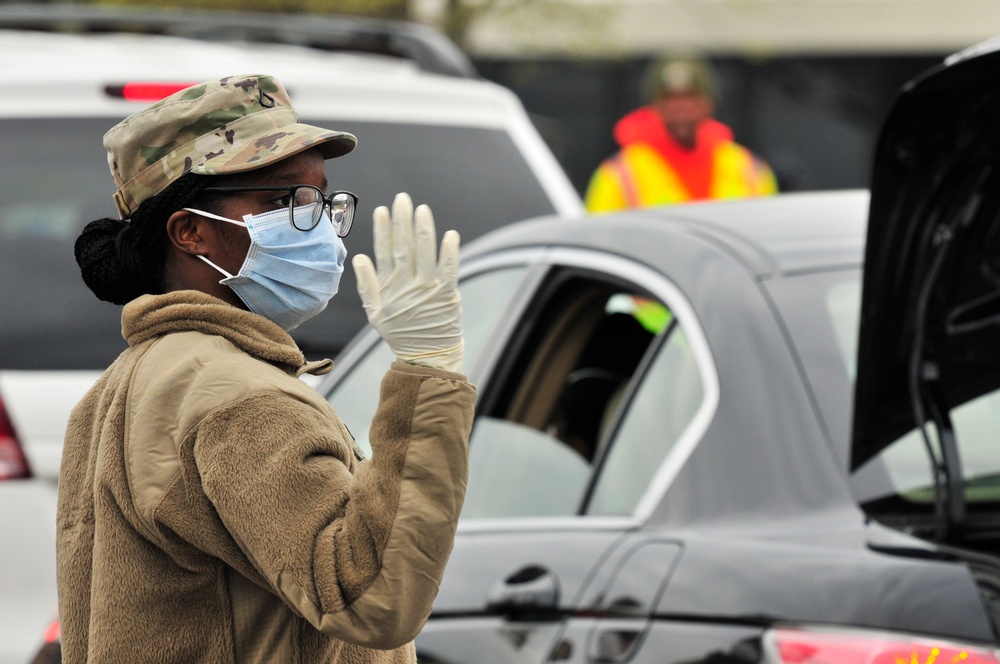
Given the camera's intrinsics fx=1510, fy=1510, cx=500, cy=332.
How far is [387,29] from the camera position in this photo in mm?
5848

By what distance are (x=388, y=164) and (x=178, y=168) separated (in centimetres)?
253

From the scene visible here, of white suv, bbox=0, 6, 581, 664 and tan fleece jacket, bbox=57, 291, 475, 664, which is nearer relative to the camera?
tan fleece jacket, bbox=57, 291, 475, 664

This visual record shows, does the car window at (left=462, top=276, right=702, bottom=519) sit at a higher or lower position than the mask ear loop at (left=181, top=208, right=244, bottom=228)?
lower

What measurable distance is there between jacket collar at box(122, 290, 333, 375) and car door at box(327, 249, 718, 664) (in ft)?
3.25

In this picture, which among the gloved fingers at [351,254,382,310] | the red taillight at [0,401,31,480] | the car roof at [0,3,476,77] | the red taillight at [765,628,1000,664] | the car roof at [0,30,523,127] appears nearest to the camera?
the gloved fingers at [351,254,382,310]

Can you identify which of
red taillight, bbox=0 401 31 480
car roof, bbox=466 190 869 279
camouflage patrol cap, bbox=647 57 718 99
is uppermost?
car roof, bbox=466 190 869 279

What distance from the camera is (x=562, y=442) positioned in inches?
140

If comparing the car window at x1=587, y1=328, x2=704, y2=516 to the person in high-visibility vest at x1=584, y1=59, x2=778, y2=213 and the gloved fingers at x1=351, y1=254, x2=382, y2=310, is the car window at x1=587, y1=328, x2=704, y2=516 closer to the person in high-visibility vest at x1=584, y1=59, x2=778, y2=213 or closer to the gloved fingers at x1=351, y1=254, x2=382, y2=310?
the gloved fingers at x1=351, y1=254, x2=382, y2=310

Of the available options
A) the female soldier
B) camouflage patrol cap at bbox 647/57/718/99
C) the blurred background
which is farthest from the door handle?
the blurred background

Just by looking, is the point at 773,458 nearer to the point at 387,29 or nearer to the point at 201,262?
the point at 201,262

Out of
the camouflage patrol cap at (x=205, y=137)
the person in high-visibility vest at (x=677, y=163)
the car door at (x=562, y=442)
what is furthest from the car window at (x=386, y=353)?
the person in high-visibility vest at (x=677, y=163)

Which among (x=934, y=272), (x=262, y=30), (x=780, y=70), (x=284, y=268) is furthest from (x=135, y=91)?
(x=780, y=70)

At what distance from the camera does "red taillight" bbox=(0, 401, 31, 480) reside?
3.71 metres

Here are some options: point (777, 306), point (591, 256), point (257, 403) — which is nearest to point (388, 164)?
point (591, 256)
